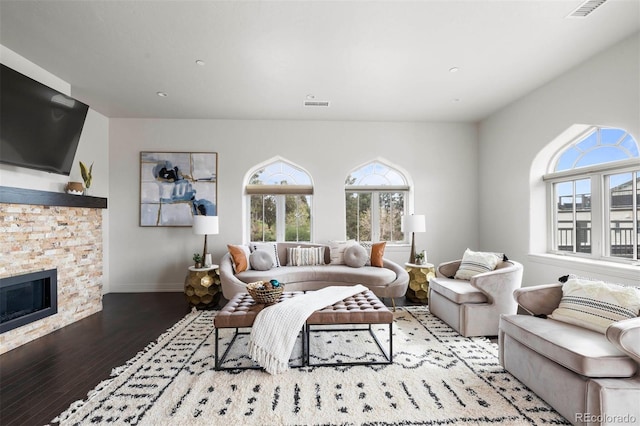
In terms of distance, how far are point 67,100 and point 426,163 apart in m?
5.18

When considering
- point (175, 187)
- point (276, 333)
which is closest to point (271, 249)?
point (175, 187)

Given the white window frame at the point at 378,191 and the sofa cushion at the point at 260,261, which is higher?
the white window frame at the point at 378,191

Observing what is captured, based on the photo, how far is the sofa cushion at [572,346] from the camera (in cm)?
162

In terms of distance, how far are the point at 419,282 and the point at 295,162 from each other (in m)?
2.82

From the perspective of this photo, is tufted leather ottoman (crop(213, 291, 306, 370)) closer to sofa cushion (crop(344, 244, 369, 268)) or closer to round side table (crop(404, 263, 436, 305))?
sofa cushion (crop(344, 244, 369, 268))

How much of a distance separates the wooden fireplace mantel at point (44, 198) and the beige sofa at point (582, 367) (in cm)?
455

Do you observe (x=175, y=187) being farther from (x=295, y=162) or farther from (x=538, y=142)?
(x=538, y=142)

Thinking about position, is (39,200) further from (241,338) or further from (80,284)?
(241,338)

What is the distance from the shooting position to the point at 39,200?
3.11 metres

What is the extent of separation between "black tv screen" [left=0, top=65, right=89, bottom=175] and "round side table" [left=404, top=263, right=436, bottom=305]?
15.6 feet

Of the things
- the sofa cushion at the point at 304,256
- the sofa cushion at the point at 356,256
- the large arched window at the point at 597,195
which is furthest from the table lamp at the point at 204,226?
the large arched window at the point at 597,195

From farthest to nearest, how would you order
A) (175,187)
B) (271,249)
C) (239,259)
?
(175,187)
(271,249)
(239,259)

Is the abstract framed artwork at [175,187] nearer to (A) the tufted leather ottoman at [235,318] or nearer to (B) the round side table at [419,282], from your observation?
(A) the tufted leather ottoman at [235,318]

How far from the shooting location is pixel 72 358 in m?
2.62
